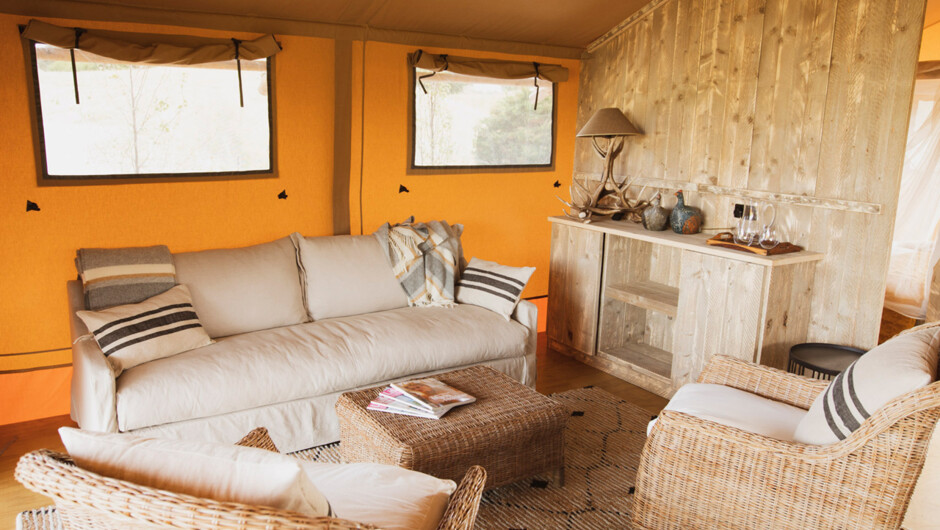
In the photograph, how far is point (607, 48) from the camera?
461 centimetres

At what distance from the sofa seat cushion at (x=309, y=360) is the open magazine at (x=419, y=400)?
437 mm

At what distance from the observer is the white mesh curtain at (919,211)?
14.6 feet

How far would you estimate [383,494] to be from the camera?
153cm

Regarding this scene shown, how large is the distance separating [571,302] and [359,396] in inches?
79.3

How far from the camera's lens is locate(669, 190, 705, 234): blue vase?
3.87 metres

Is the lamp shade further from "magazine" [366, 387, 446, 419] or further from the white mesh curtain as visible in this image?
"magazine" [366, 387, 446, 419]

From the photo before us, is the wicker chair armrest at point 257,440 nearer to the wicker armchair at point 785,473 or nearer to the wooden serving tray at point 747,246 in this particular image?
the wicker armchair at point 785,473

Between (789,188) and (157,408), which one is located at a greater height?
(789,188)

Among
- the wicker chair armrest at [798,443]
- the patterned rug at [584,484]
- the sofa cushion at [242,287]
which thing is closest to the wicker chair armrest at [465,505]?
the wicker chair armrest at [798,443]

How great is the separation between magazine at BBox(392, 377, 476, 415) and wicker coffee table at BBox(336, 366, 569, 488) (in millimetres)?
31

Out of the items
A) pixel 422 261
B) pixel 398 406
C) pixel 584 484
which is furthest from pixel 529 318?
pixel 398 406

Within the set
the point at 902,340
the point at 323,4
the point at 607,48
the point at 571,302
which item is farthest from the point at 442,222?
the point at 902,340

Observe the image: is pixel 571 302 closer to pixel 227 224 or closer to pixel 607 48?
pixel 607 48

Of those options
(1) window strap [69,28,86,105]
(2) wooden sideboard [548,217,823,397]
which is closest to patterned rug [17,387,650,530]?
(2) wooden sideboard [548,217,823,397]
